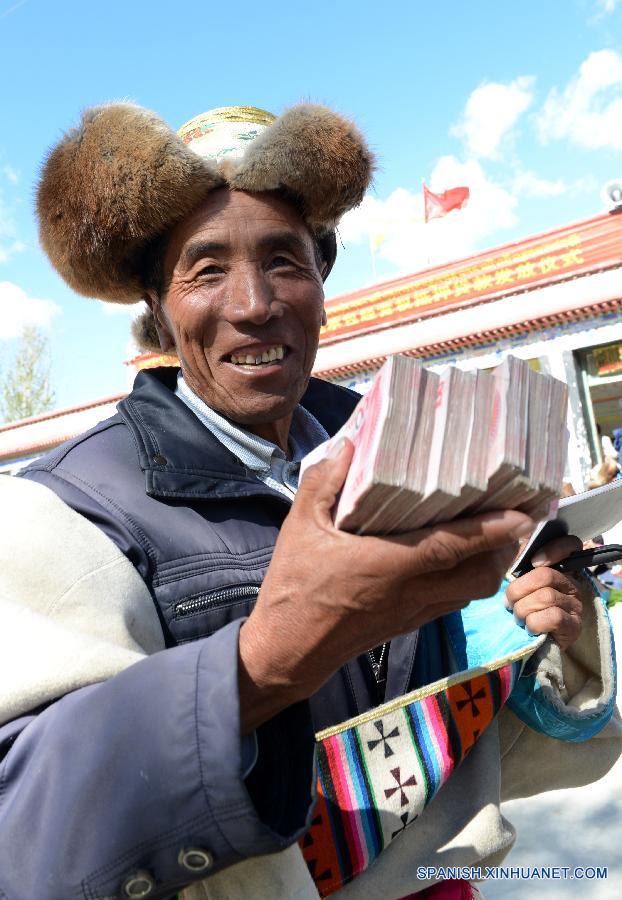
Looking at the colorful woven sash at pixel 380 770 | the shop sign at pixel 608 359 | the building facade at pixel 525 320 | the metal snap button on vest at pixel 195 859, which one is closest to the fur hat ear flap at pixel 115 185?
the colorful woven sash at pixel 380 770

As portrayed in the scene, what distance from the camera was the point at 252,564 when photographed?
1195mm

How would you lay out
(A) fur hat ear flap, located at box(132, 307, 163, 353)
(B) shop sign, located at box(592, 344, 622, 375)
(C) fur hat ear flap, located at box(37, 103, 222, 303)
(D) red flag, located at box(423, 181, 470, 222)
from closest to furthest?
(C) fur hat ear flap, located at box(37, 103, 222, 303) < (A) fur hat ear flap, located at box(132, 307, 163, 353) < (B) shop sign, located at box(592, 344, 622, 375) < (D) red flag, located at box(423, 181, 470, 222)

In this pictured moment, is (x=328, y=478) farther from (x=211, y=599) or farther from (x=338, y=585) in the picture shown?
(x=211, y=599)

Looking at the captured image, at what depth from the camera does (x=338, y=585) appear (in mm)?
762

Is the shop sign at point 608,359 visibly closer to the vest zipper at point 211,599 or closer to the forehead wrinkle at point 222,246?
the forehead wrinkle at point 222,246

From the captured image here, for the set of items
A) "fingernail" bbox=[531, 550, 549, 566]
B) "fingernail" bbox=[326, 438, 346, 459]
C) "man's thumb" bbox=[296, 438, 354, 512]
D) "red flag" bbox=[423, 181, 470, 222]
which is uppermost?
"red flag" bbox=[423, 181, 470, 222]

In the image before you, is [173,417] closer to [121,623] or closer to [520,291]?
[121,623]

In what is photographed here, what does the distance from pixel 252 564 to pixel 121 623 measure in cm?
26

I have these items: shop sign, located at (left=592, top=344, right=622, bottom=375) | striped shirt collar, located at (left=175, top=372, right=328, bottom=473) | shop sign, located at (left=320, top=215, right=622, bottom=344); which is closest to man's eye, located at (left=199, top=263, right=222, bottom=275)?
striped shirt collar, located at (left=175, top=372, right=328, bottom=473)

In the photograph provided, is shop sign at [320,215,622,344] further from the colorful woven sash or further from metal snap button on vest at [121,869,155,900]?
metal snap button on vest at [121,869,155,900]

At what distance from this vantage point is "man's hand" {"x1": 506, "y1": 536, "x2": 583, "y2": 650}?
4.65 feet

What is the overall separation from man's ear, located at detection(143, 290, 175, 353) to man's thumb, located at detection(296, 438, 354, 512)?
3.05ft

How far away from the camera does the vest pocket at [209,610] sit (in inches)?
43.2

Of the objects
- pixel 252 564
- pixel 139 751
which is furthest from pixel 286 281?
pixel 139 751
